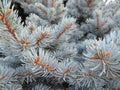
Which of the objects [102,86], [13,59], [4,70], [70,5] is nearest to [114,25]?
[70,5]

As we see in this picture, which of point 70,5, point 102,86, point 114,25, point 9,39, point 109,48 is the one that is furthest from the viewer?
point 70,5

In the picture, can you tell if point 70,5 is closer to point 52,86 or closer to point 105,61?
point 52,86

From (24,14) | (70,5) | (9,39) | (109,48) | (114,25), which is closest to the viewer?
(109,48)

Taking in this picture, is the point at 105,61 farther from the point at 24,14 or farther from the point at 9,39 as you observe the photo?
the point at 24,14

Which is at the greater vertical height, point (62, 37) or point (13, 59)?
point (62, 37)

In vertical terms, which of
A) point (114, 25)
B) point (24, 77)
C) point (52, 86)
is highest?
point (114, 25)

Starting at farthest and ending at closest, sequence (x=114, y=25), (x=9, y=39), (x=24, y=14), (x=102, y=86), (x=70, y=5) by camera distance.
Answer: (x=24, y=14), (x=70, y=5), (x=114, y=25), (x=102, y=86), (x=9, y=39)

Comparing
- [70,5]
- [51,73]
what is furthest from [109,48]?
[70,5]

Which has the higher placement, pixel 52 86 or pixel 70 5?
pixel 70 5

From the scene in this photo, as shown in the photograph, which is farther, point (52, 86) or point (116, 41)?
point (52, 86)
